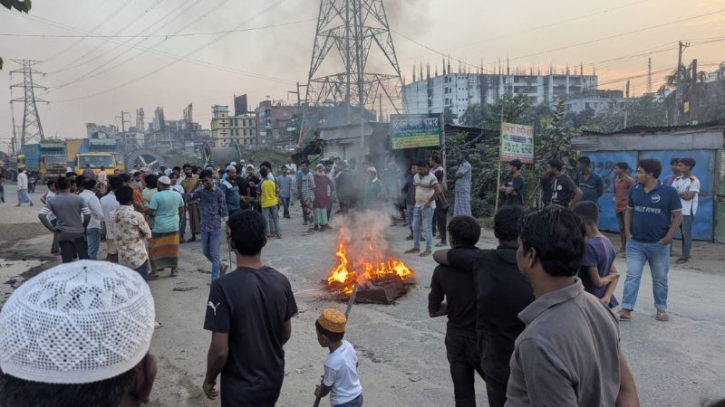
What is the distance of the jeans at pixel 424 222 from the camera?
1014 centimetres

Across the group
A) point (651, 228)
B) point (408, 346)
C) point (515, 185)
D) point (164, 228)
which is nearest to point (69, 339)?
point (408, 346)

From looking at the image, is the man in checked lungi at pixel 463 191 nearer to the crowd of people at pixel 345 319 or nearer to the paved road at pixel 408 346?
the paved road at pixel 408 346

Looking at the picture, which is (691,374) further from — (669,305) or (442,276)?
(442,276)

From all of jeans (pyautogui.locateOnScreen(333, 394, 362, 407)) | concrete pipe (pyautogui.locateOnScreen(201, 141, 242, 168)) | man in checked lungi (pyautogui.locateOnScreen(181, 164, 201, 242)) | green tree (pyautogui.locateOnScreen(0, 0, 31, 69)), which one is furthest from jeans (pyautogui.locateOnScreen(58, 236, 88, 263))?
concrete pipe (pyautogui.locateOnScreen(201, 141, 242, 168))

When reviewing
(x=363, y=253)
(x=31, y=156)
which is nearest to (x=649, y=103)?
(x=363, y=253)

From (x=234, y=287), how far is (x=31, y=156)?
4517cm

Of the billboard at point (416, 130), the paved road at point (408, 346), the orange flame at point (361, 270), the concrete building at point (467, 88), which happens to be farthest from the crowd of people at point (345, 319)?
the concrete building at point (467, 88)

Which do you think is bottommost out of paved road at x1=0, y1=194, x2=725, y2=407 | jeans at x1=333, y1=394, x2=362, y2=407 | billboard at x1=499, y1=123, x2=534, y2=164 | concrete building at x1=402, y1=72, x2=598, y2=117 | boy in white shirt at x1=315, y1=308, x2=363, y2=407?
paved road at x1=0, y1=194, x2=725, y2=407

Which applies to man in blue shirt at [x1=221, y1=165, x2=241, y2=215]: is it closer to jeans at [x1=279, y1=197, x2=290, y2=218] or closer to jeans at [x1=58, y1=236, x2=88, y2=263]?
jeans at [x1=58, y1=236, x2=88, y2=263]

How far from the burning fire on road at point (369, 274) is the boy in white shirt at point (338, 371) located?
323 cm

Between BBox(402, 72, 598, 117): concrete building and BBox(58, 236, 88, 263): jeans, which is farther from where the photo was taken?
BBox(402, 72, 598, 117): concrete building

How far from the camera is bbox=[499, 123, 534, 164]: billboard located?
13.5m

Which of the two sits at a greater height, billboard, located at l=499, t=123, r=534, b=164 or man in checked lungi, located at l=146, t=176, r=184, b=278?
billboard, located at l=499, t=123, r=534, b=164

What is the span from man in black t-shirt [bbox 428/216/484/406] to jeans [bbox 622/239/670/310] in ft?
11.6
